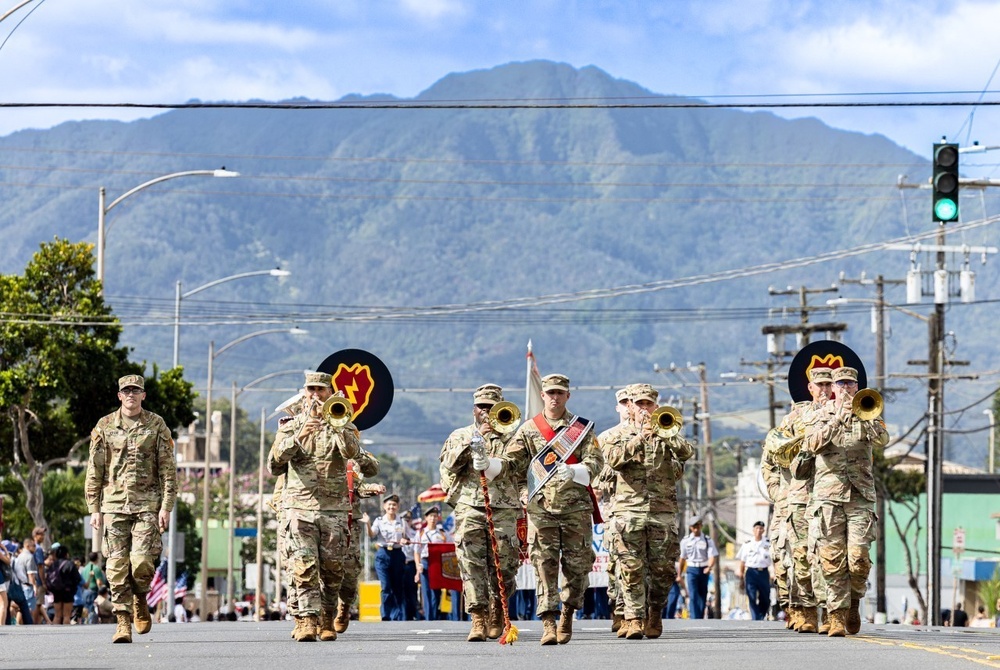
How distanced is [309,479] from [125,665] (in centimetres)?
299

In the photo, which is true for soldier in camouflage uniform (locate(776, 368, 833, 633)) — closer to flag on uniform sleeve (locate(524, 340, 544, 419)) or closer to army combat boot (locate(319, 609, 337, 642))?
flag on uniform sleeve (locate(524, 340, 544, 419))

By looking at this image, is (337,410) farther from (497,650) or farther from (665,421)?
(665,421)

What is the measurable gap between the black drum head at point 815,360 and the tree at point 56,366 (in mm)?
17830

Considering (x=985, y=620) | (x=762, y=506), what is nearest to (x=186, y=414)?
(x=985, y=620)

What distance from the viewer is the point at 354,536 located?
1770cm

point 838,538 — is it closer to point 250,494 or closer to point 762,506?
point 762,506

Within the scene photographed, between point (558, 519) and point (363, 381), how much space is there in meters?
5.70

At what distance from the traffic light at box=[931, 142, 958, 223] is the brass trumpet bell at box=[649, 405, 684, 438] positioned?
8906 millimetres

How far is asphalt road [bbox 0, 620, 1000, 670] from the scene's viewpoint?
14109mm

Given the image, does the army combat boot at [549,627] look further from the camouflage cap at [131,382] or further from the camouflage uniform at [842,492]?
the camouflage cap at [131,382]

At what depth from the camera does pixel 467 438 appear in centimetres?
1662

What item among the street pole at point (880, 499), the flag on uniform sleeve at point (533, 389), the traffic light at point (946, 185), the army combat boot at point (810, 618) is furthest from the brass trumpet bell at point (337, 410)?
the street pole at point (880, 499)

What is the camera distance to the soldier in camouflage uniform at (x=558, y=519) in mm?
16609

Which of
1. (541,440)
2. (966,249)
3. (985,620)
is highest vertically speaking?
(966,249)
